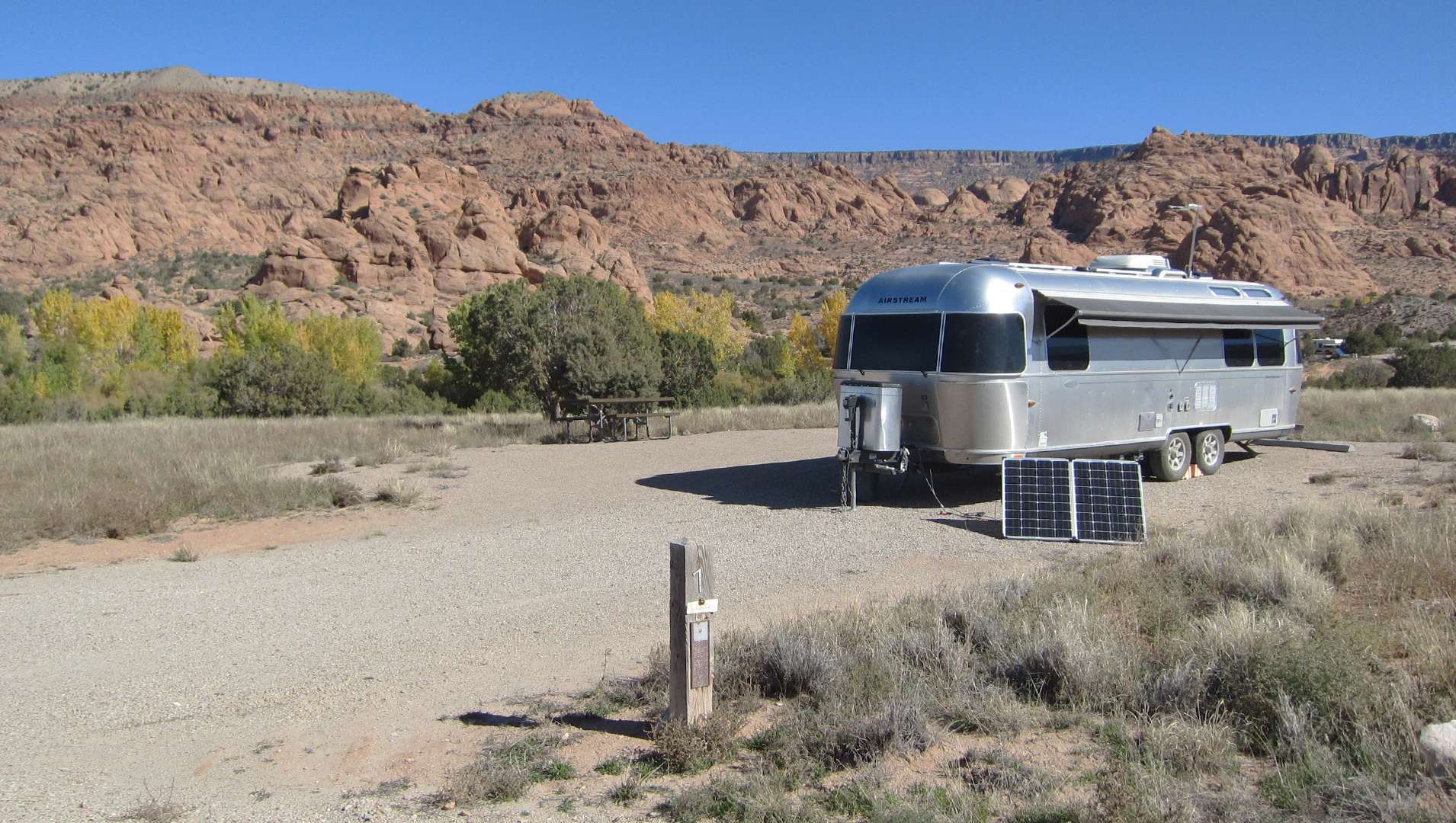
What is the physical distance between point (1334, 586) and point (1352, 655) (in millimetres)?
2322

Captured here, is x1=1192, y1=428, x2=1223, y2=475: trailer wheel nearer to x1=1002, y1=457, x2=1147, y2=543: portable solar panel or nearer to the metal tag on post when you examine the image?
x1=1002, y1=457, x2=1147, y2=543: portable solar panel

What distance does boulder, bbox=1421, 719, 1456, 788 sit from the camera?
3736mm

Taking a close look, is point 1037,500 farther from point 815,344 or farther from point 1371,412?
point 815,344

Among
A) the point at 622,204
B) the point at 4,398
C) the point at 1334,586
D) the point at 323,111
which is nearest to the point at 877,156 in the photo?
the point at 622,204

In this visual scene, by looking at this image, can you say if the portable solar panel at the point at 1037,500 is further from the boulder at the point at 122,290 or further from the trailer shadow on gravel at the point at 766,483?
the boulder at the point at 122,290

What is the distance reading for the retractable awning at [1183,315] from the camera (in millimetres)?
11367

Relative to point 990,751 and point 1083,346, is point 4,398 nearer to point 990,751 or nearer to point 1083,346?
point 1083,346

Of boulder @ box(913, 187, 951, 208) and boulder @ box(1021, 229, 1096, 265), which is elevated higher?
boulder @ box(913, 187, 951, 208)

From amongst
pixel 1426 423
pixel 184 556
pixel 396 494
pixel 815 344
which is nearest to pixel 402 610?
pixel 184 556

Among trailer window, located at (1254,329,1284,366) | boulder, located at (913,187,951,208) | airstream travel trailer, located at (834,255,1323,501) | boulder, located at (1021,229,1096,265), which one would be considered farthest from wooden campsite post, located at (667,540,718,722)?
boulder, located at (913,187,951,208)

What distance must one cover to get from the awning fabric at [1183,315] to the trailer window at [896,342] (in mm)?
1456

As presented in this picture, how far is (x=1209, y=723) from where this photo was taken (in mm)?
4645

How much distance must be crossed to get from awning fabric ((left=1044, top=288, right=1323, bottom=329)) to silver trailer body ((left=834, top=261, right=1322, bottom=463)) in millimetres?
25

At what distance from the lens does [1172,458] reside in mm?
13188
